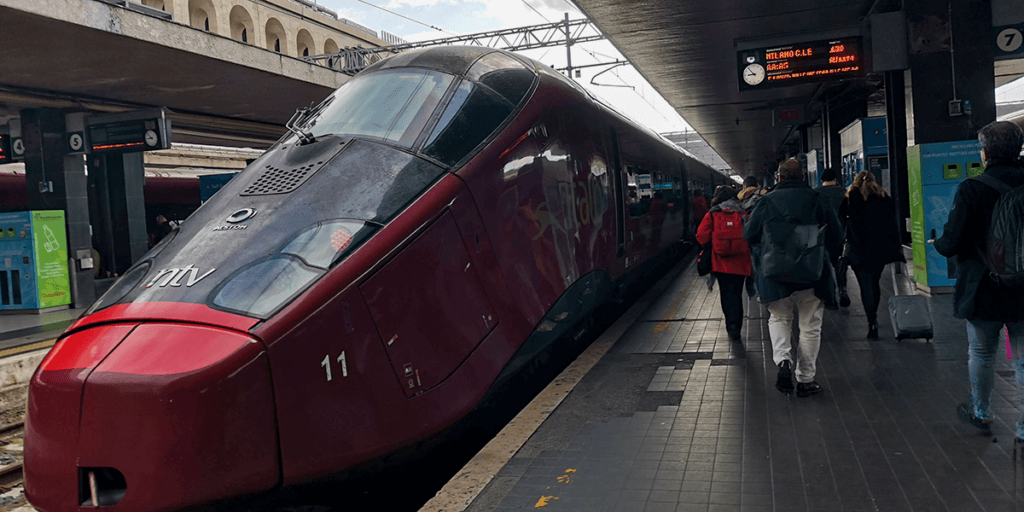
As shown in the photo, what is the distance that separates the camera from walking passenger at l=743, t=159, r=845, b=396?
530 cm

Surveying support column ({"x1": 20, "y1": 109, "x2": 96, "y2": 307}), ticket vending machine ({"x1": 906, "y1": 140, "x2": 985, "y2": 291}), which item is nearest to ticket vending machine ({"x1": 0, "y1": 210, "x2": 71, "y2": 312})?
support column ({"x1": 20, "y1": 109, "x2": 96, "y2": 307})

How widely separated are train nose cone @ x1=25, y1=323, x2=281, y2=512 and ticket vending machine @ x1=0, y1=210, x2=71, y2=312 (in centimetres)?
1218

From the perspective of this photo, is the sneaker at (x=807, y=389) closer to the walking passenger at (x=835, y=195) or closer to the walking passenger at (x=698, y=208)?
the walking passenger at (x=835, y=195)

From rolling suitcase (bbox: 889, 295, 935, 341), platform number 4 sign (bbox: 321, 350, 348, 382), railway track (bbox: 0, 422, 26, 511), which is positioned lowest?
railway track (bbox: 0, 422, 26, 511)

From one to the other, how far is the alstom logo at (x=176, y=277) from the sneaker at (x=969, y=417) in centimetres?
418

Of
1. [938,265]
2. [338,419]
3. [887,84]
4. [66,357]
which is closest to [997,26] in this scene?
[887,84]

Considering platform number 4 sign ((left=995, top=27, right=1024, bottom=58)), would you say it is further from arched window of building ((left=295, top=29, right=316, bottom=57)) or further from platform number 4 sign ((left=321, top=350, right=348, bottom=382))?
arched window of building ((left=295, top=29, right=316, bottom=57))

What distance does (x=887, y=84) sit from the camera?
11.5m

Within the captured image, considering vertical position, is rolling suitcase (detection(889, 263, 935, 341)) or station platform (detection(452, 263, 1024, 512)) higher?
rolling suitcase (detection(889, 263, 935, 341))

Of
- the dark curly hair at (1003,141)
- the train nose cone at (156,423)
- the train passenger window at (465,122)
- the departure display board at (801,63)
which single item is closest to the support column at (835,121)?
the departure display board at (801,63)

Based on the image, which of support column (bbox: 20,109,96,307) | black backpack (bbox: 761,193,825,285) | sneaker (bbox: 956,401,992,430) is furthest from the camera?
support column (bbox: 20,109,96,307)

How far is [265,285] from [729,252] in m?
4.87

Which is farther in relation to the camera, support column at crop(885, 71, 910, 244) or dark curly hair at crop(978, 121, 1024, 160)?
support column at crop(885, 71, 910, 244)

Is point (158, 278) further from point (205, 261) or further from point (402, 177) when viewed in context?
point (402, 177)
